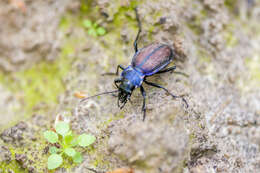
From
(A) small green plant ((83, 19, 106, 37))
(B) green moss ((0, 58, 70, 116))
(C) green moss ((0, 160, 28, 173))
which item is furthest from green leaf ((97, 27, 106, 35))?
(C) green moss ((0, 160, 28, 173))

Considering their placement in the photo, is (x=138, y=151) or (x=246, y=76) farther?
(x=246, y=76)

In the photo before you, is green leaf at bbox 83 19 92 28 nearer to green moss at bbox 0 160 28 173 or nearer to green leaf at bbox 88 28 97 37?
green leaf at bbox 88 28 97 37

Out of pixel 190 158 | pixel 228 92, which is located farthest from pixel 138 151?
pixel 228 92

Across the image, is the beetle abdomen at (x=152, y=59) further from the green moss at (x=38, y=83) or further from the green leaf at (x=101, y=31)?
the green moss at (x=38, y=83)

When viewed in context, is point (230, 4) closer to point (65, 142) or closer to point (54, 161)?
point (65, 142)

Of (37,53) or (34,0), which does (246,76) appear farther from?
(34,0)

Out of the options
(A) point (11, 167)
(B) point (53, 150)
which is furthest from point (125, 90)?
(A) point (11, 167)
